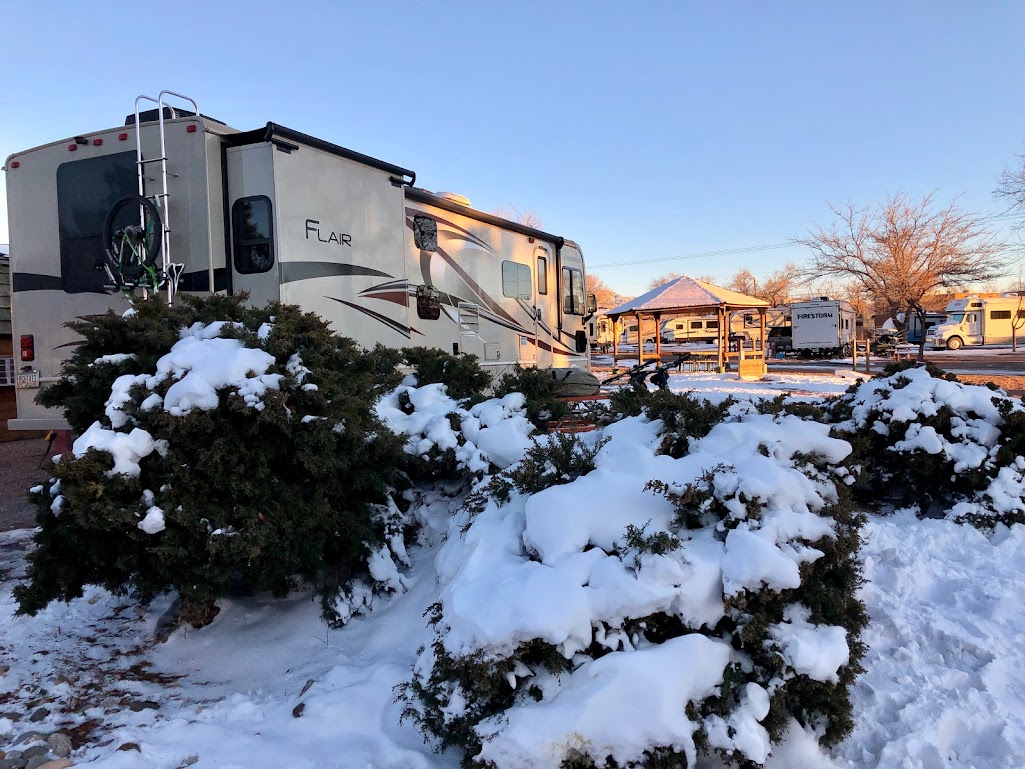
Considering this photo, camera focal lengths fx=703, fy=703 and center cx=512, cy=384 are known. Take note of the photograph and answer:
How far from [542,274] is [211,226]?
5979 millimetres

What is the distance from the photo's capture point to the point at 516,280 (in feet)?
34.1

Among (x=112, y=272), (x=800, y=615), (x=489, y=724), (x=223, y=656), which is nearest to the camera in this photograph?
(x=489, y=724)

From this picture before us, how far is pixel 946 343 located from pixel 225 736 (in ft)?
136

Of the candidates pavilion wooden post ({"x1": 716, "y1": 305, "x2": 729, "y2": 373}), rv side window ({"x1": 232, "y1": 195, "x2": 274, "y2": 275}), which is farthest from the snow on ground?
pavilion wooden post ({"x1": 716, "y1": 305, "x2": 729, "y2": 373})

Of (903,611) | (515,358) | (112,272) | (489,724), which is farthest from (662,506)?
(515,358)

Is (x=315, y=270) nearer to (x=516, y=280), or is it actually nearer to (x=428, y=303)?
(x=428, y=303)

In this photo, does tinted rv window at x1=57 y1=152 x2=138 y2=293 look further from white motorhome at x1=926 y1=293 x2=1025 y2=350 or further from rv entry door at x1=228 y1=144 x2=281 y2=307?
white motorhome at x1=926 y1=293 x2=1025 y2=350

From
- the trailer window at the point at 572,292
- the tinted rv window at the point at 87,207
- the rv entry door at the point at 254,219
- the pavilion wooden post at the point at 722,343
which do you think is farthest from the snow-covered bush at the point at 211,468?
the pavilion wooden post at the point at 722,343

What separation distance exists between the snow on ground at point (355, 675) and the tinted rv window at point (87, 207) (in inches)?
130

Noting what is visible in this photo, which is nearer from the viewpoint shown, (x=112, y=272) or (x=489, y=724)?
(x=489, y=724)

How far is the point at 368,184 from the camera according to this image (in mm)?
7172

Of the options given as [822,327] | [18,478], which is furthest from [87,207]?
[822,327]

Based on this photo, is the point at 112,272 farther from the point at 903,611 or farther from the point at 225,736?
the point at 903,611

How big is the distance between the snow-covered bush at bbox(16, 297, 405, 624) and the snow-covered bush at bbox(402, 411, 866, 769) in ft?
3.51
